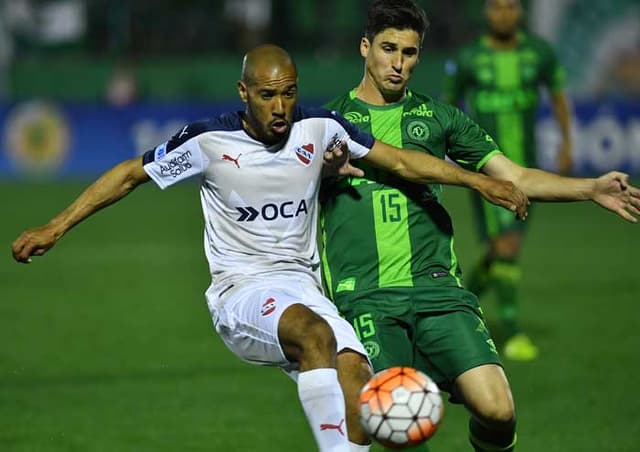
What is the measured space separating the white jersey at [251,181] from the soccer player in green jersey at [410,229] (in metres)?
0.26

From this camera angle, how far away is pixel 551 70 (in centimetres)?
992

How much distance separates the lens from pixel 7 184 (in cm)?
2320

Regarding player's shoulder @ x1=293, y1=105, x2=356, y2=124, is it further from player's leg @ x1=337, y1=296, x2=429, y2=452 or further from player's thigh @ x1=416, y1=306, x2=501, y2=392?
player's thigh @ x1=416, y1=306, x2=501, y2=392

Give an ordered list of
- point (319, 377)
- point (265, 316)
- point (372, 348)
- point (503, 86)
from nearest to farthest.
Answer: point (319, 377), point (265, 316), point (372, 348), point (503, 86)

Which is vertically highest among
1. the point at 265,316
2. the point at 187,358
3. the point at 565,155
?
the point at 265,316

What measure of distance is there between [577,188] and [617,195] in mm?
185

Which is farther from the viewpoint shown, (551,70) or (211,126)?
(551,70)

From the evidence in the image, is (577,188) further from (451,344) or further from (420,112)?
(451,344)

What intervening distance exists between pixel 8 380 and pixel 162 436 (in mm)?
1993

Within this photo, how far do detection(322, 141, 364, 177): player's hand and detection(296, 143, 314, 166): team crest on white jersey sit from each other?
76 millimetres

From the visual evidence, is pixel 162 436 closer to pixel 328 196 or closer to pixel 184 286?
pixel 328 196

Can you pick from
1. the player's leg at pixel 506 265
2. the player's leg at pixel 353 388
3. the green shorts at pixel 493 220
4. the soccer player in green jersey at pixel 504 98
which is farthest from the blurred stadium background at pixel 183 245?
the player's leg at pixel 353 388

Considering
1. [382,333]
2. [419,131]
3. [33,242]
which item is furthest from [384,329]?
[33,242]

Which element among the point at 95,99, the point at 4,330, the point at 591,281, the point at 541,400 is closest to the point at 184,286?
the point at 4,330
